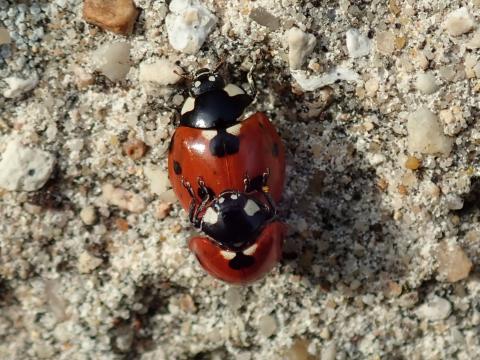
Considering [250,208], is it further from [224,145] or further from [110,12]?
[110,12]

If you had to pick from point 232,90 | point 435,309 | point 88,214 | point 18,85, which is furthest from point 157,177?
point 435,309

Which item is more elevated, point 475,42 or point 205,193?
point 475,42

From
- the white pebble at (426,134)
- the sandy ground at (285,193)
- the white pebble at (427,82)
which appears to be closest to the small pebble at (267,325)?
the sandy ground at (285,193)

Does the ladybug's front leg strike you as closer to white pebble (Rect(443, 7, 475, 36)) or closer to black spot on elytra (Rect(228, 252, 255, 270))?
black spot on elytra (Rect(228, 252, 255, 270))

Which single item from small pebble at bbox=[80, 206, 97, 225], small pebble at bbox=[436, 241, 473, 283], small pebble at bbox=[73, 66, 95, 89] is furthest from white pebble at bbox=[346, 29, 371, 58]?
small pebble at bbox=[80, 206, 97, 225]

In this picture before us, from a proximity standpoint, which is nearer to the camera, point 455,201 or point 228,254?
point 228,254

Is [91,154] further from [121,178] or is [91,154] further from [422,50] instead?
[422,50]

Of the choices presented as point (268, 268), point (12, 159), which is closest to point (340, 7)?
point (268, 268)
